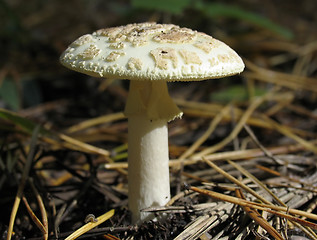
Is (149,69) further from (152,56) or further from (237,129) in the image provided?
(237,129)

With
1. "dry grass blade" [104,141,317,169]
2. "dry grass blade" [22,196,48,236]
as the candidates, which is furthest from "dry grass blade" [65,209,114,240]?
"dry grass blade" [104,141,317,169]

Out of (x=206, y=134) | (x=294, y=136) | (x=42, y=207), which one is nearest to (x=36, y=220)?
(x=42, y=207)

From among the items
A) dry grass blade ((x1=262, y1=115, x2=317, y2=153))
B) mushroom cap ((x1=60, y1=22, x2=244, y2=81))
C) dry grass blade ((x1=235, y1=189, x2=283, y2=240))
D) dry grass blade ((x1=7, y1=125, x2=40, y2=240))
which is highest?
mushroom cap ((x1=60, y1=22, x2=244, y2=81))

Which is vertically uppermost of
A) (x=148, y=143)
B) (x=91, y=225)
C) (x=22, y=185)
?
(x=148, y=143)

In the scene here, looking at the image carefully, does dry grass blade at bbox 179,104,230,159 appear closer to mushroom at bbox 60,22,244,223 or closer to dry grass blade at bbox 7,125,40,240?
mushroom at bbox 60,22,244,223

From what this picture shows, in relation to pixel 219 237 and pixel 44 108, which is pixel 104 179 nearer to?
pixel 219 237

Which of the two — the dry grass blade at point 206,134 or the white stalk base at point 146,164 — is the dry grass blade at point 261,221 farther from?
the dry grass blade at point 206,134
